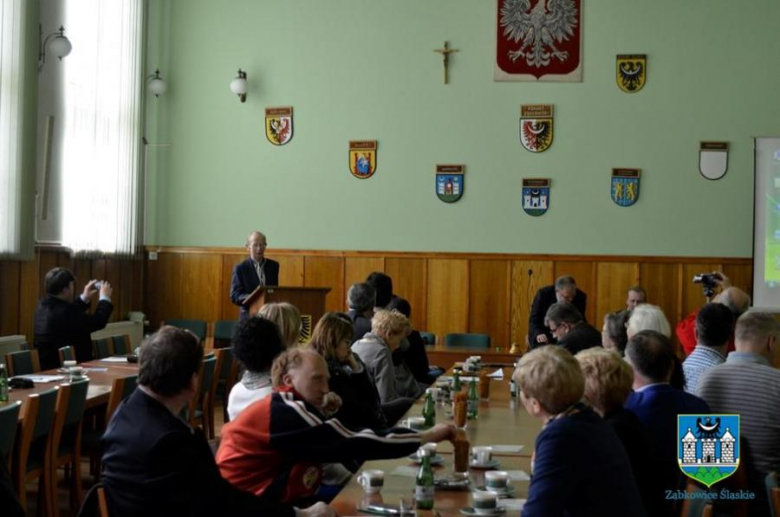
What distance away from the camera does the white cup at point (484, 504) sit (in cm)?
320

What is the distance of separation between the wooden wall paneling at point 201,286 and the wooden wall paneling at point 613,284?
17.1ft

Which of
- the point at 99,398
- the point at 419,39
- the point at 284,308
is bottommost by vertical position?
the point at 99,398

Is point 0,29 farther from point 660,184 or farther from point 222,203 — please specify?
point 660,184

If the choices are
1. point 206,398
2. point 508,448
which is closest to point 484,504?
point 508,448

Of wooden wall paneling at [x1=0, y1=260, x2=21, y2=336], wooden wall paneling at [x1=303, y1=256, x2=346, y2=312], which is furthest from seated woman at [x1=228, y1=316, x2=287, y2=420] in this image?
wooden wall paneling at [x1=303, y1=256, x2=346, y2=312]

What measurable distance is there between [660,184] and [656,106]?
3.42 ft

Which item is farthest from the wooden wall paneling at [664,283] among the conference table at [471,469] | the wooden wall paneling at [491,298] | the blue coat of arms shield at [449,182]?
the conference table at [471,469]

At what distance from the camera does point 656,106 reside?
479 inches

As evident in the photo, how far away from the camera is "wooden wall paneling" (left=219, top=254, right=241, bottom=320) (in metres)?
12.8

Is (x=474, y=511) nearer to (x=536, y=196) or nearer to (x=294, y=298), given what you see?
(x=294, y=298)

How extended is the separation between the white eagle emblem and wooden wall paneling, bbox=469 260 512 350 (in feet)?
9.24

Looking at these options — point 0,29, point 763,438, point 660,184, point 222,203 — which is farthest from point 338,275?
point 763,438

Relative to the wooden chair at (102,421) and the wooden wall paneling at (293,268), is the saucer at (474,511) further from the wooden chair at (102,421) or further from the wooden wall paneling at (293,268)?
the wooden wall paneling at (293,268)

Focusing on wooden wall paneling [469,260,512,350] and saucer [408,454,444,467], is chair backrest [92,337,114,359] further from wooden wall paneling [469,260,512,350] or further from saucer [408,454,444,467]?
saucer [408,454,444,467]
